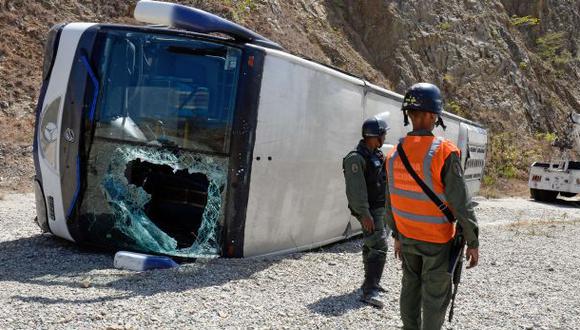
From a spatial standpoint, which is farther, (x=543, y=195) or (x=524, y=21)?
(x=524, y=21)

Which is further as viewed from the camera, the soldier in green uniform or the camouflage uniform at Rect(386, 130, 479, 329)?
the soldier in green uniform

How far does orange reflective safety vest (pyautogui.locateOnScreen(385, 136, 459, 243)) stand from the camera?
11.6ft

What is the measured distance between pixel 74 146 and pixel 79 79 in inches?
28.2

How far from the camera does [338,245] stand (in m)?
8.27

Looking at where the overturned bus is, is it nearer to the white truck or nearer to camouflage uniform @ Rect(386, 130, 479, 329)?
camouflage uniform @ Rect(386, 130, 479, 329)

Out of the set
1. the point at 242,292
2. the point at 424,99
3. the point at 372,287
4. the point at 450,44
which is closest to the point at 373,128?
the point at 372,287

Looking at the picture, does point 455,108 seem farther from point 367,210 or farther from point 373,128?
point 367,210

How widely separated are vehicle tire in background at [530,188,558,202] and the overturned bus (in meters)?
14.8

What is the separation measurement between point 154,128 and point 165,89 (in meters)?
0.44

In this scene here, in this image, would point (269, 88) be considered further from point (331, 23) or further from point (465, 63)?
point (465, 63)

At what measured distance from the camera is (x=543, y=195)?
62.3 ft

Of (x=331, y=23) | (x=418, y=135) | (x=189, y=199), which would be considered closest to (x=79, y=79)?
(x=189, y=199)

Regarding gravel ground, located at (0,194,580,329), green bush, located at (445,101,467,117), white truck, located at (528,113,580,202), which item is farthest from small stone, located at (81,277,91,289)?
green bush, located at (445,101,467,117)

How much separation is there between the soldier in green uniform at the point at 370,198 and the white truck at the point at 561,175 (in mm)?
14758
